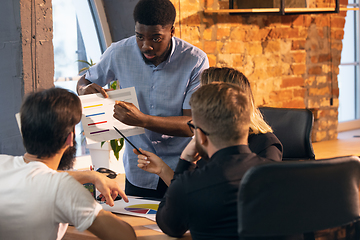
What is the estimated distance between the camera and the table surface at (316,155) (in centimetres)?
127

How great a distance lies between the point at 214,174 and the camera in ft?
3.49

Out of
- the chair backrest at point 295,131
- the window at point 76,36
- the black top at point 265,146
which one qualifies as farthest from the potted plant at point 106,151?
the black top at point 265,146

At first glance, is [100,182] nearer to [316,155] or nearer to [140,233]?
[140,233]

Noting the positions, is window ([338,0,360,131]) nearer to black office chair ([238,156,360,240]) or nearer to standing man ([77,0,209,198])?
standing man ([77,0,209,198])

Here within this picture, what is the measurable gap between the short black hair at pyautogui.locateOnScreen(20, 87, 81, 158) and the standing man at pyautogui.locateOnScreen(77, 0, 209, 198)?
610mm

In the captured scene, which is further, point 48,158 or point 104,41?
point 104,41

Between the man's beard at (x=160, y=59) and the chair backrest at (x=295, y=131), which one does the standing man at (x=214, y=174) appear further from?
the chair backrest at (x=295, y=131)

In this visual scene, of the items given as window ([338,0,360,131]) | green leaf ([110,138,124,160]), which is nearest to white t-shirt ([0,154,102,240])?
green leaf ([110,138,124,160])

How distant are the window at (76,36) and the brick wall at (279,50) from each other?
2.45 feet

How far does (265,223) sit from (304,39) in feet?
12.3

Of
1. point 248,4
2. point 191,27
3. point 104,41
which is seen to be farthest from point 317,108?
point 104,41

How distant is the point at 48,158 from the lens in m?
1.15

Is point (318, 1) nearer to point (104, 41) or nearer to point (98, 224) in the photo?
point (104, 41)

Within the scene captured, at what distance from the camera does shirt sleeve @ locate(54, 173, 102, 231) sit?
1.02 m
